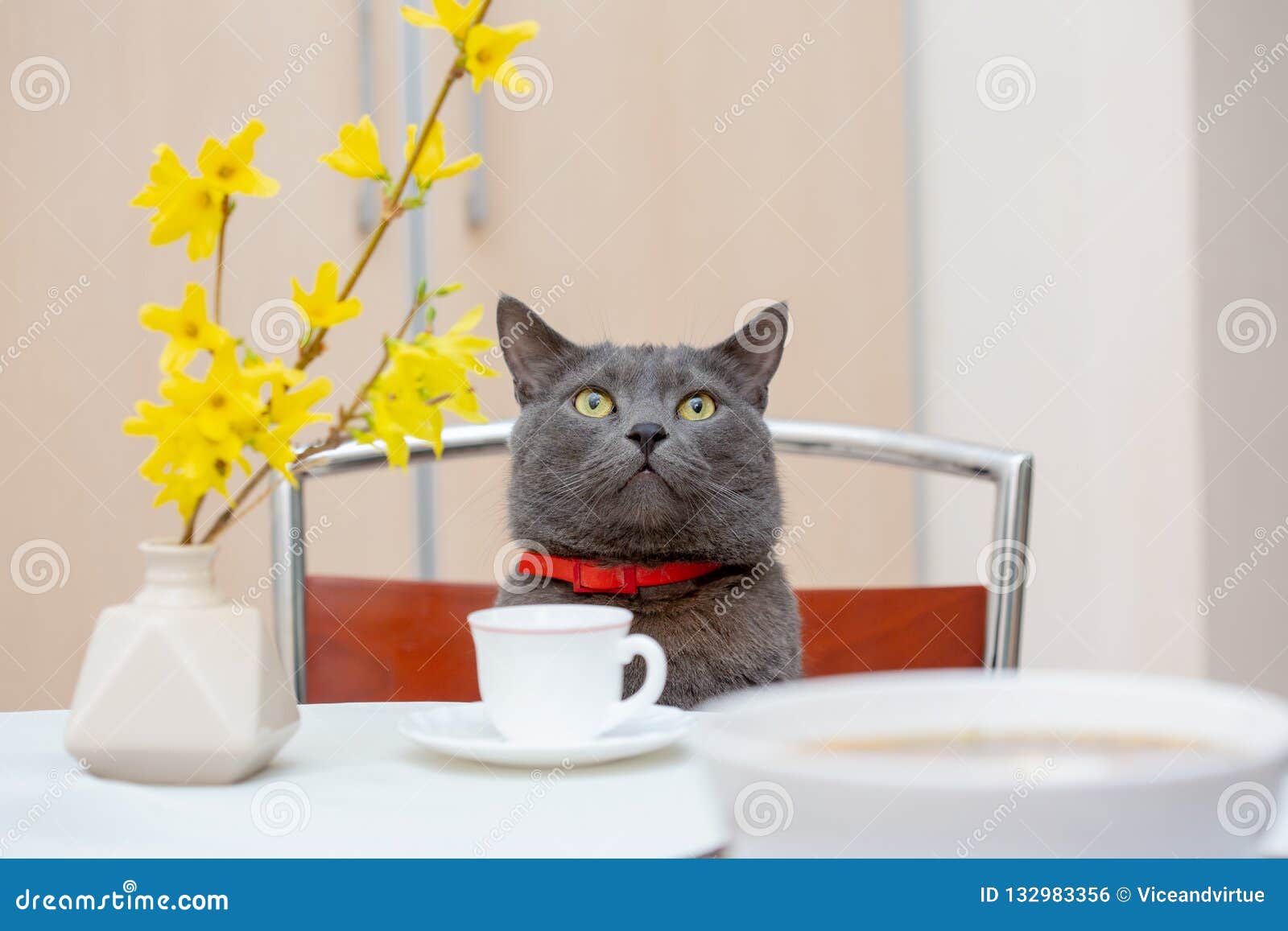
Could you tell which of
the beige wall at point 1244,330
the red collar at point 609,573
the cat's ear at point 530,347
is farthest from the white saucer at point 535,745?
the beige wall at point 1244,330

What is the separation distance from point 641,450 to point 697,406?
113 mm

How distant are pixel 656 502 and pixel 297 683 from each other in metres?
0.61

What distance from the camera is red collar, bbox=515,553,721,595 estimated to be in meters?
1.02

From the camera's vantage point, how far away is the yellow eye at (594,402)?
1.11 meters

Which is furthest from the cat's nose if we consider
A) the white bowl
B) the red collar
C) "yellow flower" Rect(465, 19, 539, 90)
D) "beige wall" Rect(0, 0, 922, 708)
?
"beige wall" Rect(0, 0, 922, 708)

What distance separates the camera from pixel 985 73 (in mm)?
2326

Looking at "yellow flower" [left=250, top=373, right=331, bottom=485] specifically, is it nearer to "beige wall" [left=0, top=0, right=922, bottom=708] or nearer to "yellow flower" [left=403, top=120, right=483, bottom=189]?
"yellow flower" [left=403, top=120, right=483, bottom=189]

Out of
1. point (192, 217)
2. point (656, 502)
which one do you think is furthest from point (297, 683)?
point (192, 217)

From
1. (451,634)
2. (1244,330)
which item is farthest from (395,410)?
(1244,330)

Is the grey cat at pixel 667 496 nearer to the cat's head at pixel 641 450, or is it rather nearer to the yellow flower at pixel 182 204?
the cat's head at pixel 641 450

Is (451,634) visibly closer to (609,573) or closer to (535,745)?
(609,573)

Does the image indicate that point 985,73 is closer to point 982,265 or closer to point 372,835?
point 982,265

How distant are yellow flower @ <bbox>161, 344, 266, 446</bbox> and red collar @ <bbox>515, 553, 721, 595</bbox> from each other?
496mm

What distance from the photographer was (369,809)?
0.56 meters
